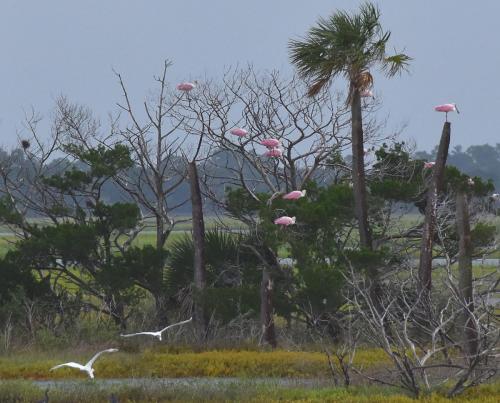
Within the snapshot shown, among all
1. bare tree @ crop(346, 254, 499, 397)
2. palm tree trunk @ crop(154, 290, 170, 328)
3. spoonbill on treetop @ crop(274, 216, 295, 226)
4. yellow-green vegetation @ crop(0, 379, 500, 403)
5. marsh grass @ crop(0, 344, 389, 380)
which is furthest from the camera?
palm tree trunk @ crop(154, 290, 170, 328)

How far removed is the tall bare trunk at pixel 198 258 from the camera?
24.0m

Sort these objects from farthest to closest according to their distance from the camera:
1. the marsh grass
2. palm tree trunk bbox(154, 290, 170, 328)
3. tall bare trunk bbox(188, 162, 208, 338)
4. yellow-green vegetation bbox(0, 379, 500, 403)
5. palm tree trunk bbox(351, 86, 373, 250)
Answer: palm tree trunk bbox(154, 290, 170, 328), tall bare trunk bbox(188, 162, 208, 338), palm tree trunk bbox(351, 86, 373, 250), the marsh grass, yellow-green vegetation bbox(0, 379, 500, 403)

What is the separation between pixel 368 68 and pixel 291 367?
748cm

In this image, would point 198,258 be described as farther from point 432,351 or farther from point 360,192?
point 432,351

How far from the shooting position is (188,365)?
65.3 ft

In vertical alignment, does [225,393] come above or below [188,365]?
below

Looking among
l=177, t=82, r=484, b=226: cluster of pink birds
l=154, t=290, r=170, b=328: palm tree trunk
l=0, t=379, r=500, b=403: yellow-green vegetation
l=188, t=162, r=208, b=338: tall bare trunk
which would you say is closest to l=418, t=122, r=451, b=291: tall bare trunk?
l=177, t=82, r=484, b=226: cluster of pink birds

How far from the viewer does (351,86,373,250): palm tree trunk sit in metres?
23.6

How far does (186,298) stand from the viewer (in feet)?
81.7

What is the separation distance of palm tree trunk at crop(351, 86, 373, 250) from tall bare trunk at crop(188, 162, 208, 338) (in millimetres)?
3606

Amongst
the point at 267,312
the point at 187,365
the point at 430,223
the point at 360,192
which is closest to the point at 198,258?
the point at 267,312

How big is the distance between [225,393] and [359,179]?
9377 mm

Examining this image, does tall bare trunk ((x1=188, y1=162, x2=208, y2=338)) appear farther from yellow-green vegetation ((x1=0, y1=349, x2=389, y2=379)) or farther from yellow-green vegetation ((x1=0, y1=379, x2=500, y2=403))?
yellow-green vegetation ((x1=0, y1=379, x2=500, y2=403))

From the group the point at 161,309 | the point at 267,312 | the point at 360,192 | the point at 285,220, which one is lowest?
the point at 267,312
